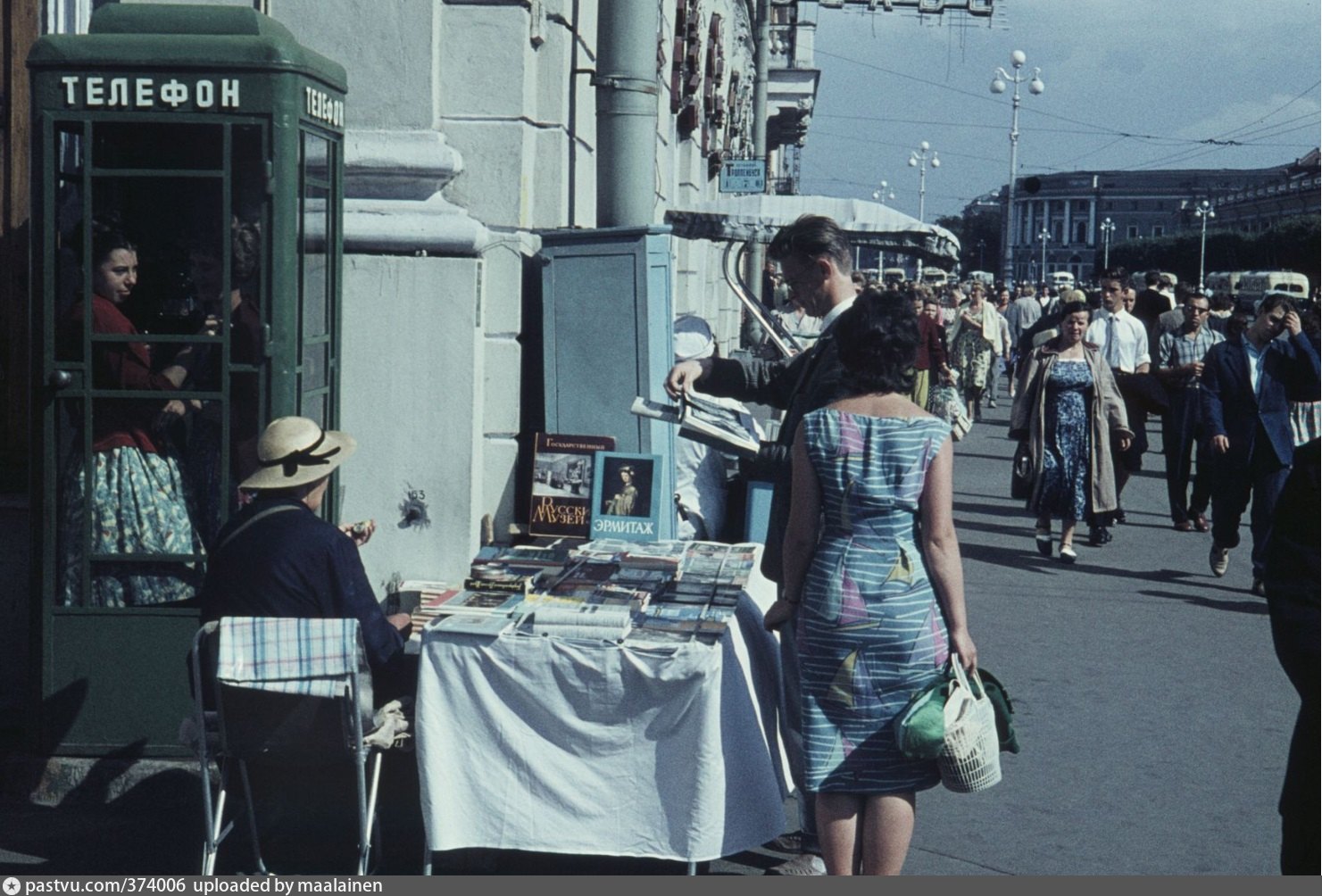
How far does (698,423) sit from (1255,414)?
5.60 m

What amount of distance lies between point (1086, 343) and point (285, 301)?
680 centimetres

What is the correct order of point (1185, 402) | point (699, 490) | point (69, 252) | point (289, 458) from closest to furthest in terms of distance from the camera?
point (289, 458), point (69, 252), point (699, 490), point (1185, 402)

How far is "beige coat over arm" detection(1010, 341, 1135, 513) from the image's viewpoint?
1071cm

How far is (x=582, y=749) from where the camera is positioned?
460 cm

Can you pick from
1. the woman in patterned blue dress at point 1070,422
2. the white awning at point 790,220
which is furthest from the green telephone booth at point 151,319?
the woman in patterned blue dress at point 1070,422

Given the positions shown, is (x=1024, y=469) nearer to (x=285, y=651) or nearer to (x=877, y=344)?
(x=877, y=344)

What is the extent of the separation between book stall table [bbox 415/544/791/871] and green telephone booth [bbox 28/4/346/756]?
1.40 m

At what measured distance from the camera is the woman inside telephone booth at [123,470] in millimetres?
5492

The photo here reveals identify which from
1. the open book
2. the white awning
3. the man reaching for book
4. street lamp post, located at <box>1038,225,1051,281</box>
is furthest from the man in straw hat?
street lamp post, located at <box>1038,225,1051,281</box>

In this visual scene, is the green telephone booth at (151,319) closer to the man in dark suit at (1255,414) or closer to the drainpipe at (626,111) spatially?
the drainpipe at (626,111)

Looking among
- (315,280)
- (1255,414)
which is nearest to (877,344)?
(315,280)

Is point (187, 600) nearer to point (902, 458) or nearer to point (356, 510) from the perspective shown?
point (356, 510)

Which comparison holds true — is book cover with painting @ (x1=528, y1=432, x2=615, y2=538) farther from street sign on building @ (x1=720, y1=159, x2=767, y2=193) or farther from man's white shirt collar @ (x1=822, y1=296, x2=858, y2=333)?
street sign on building @ (x1=720, y1=159, x2=767, y2=193)

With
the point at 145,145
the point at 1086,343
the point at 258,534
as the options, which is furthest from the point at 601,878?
the point at 1086,343
